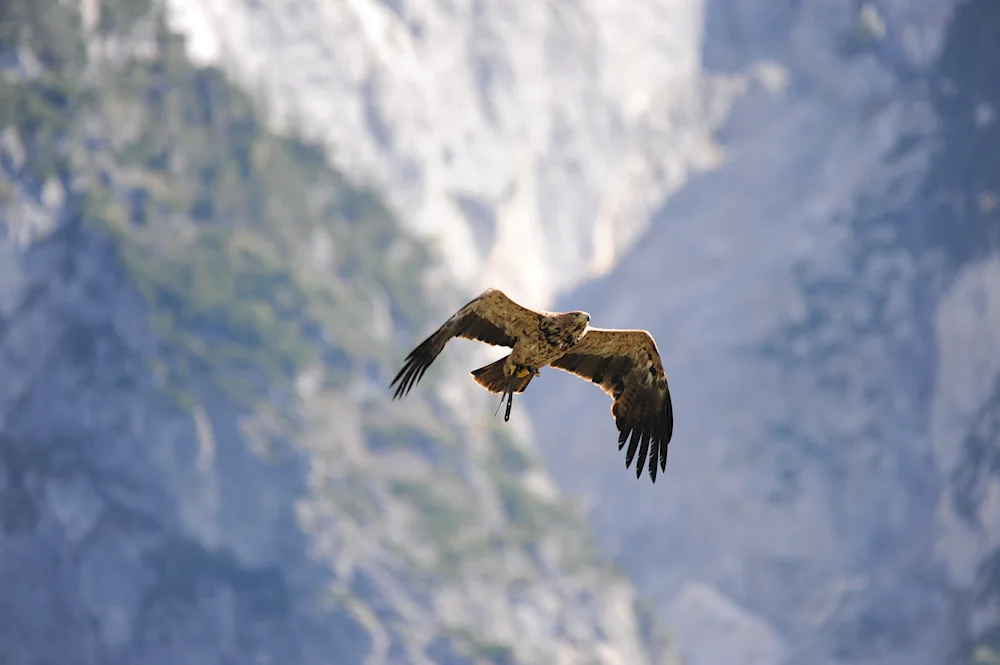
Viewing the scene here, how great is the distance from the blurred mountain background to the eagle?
92.2m

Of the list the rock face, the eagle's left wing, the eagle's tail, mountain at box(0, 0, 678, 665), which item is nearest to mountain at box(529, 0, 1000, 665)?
the rock face

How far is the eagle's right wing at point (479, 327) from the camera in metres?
26.4

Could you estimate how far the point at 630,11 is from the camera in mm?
168125

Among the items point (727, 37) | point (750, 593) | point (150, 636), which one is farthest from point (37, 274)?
point (727, 37)

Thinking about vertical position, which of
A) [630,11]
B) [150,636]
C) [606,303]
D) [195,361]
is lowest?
[150,636]

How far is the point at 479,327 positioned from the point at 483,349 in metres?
119

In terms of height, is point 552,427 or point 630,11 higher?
point 630,11

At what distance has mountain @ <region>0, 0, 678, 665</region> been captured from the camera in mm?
118688

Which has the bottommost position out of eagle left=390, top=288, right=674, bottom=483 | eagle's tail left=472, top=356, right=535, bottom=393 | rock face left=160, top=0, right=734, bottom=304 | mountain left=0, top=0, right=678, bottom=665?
eagle's tail left=472, top=356, right=535, bottom=393

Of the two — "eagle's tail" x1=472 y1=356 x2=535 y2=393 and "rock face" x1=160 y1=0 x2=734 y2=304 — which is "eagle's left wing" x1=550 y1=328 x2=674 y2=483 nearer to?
"eagle's tail" x1=472 y1=356 x2=535 y2=393

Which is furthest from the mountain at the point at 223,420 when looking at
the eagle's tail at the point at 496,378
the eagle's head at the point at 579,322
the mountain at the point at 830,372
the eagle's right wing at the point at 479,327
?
the eagle's head at the point at 579,322

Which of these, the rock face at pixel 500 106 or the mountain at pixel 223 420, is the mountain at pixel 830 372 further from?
the mountain at pixel 223 420

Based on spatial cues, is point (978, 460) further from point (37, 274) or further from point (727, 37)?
point (37, 274)

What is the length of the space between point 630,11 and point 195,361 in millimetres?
71314
